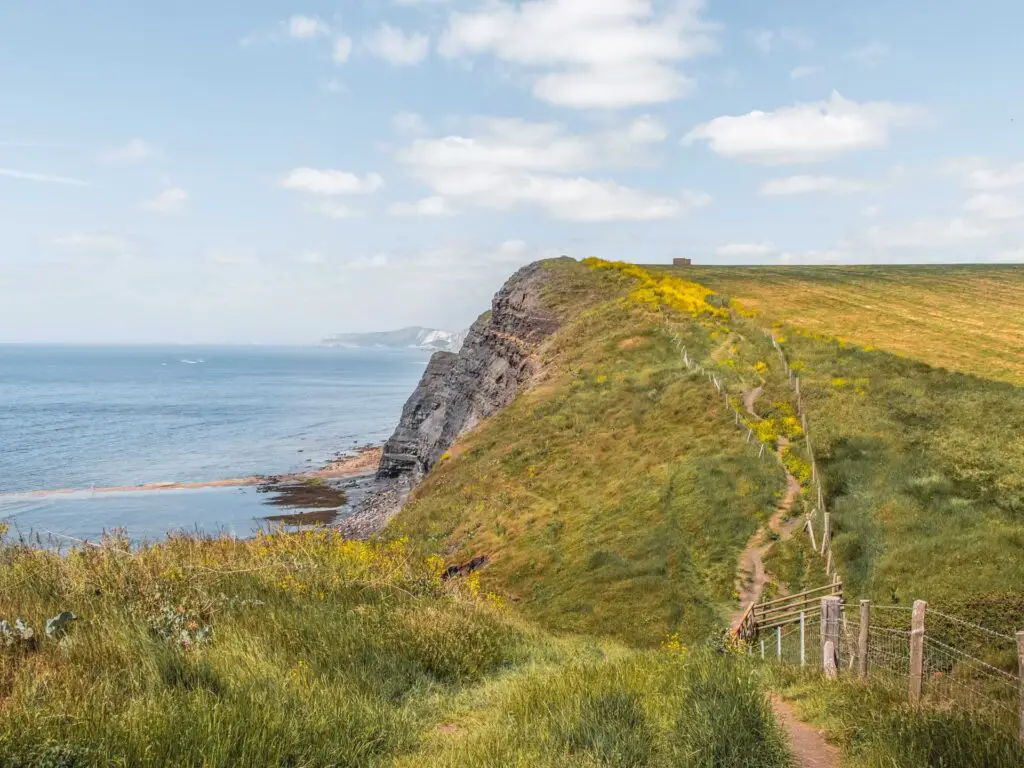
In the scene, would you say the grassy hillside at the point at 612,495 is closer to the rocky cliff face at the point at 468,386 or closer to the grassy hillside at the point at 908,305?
the rocky cliff face at the point at 468,386

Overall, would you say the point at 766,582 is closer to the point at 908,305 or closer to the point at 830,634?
the point at 830,634

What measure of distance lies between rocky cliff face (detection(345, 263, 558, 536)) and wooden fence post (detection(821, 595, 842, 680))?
4239 centimetres

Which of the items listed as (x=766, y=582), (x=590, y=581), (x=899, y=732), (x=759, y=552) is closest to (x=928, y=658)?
(x=899, y=732)

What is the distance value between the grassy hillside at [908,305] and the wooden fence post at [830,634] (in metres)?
33.2

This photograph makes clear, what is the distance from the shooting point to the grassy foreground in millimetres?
5879

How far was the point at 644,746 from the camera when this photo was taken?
657 cm

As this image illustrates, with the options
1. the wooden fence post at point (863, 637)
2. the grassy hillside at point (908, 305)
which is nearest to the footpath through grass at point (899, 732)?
the wooden fence post at point (863, 637)

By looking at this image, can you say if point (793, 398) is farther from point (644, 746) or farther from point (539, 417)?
point (644, 746)

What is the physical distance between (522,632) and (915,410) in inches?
1093

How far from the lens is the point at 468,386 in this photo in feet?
212

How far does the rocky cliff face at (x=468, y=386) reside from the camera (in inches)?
2299

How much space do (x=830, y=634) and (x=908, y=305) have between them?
211ft

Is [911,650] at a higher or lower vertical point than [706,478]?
higher

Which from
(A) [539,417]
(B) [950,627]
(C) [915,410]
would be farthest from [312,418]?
(B) [950,627]
